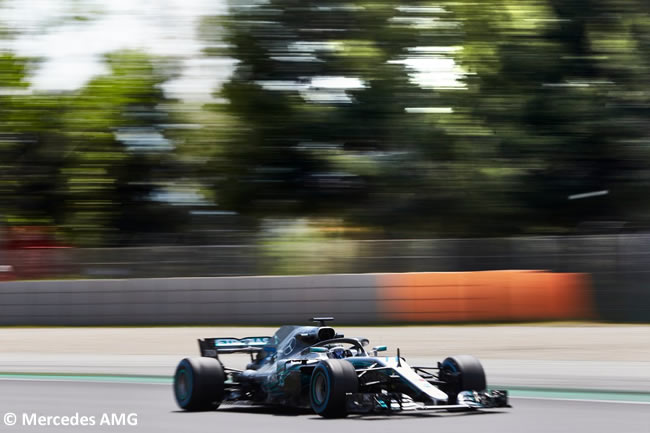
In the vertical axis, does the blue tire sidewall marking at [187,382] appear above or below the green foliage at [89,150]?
below

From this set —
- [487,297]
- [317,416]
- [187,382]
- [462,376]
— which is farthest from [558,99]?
[317,416]

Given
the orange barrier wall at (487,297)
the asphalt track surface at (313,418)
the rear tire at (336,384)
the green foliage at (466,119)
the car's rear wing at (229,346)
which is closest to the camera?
the asphalt track surface at (313,418)

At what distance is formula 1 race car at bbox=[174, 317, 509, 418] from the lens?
9.45 m

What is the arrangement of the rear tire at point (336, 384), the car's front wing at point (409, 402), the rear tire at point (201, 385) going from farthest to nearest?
1. the rear tire at point (201, 385)
2. the car's front wing at point (409, 402)
3. the rear tire at point (336, 384)

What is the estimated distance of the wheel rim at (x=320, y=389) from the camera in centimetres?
953

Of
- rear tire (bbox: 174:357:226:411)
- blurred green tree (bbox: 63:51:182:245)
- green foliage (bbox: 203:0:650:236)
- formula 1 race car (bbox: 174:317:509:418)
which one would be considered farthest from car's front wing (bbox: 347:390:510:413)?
blurred green tree (bbox: 63:51:182:245)

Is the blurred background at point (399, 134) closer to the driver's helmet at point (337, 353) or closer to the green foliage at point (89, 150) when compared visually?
the green foliage at point (89, 150)

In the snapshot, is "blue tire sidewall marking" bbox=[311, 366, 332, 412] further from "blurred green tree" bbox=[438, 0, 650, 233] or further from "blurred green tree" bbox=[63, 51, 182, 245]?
"blurred green tree" bbox=[63, 51, 182, 245]

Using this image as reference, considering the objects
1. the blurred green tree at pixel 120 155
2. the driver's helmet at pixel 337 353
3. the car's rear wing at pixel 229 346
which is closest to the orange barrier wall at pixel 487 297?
the car's rear wing at pixel 229 346

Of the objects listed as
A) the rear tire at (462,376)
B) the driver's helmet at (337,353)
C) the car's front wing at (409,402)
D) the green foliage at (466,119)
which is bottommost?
the car's front wing at (409,402)

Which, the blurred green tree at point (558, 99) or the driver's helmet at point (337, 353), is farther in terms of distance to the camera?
the blurred green tree at point (558, 99)

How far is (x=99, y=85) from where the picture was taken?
36.8 metres

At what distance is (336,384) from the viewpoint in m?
9.30

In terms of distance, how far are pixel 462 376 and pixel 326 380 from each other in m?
1.44
